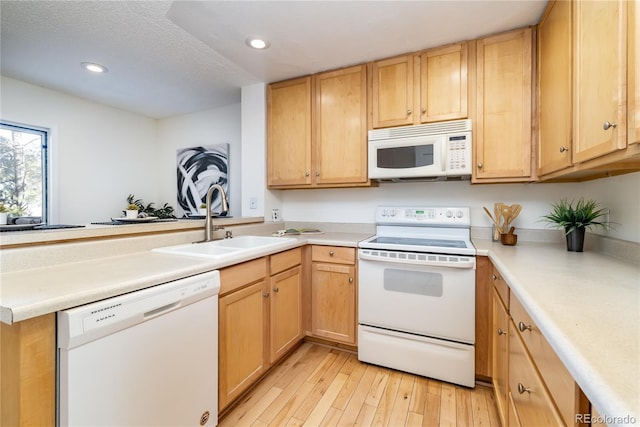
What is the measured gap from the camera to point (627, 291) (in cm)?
88

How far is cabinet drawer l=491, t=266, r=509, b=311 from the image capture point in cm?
126

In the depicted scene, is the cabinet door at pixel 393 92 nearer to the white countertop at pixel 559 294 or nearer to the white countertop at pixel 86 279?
the white countertop at pixel 559 294

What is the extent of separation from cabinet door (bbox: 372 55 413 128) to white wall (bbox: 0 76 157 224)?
3.19 meters

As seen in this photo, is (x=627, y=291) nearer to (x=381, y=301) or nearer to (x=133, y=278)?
(x=381, y=301)

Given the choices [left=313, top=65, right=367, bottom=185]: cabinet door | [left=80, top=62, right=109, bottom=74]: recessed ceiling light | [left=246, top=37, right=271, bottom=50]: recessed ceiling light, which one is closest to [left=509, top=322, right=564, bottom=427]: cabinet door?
[left=313, top=65, right=367, bottom=185]: cabinet door

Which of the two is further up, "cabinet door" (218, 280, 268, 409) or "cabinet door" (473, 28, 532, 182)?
"cabinet door" (473, 28, 532, 182)

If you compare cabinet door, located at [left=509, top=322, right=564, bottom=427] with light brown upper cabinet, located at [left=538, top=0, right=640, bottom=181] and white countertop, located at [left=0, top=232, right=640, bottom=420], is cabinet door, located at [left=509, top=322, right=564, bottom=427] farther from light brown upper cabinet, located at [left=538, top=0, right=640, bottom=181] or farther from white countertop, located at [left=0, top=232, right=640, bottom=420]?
light brown upper cabinet, located at [left=538, top=0, right=640, bottom=181]

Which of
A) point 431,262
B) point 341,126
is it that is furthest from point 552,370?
point 341,126

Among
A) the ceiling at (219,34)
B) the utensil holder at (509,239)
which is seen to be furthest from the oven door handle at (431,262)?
the ceiling at (219,34)

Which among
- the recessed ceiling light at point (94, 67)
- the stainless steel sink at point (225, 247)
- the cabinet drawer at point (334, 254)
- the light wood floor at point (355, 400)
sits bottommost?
the light wood floor at point (355, 400)

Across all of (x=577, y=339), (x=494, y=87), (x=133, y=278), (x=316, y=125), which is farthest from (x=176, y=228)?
(x=494, y=87)

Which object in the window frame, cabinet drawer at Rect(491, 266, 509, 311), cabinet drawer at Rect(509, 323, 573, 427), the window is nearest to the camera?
cabinet drawer at Rect(509, 323, 573, 427)

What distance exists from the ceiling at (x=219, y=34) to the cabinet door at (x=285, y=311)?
1.65 meters

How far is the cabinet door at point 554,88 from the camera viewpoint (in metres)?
1.35
